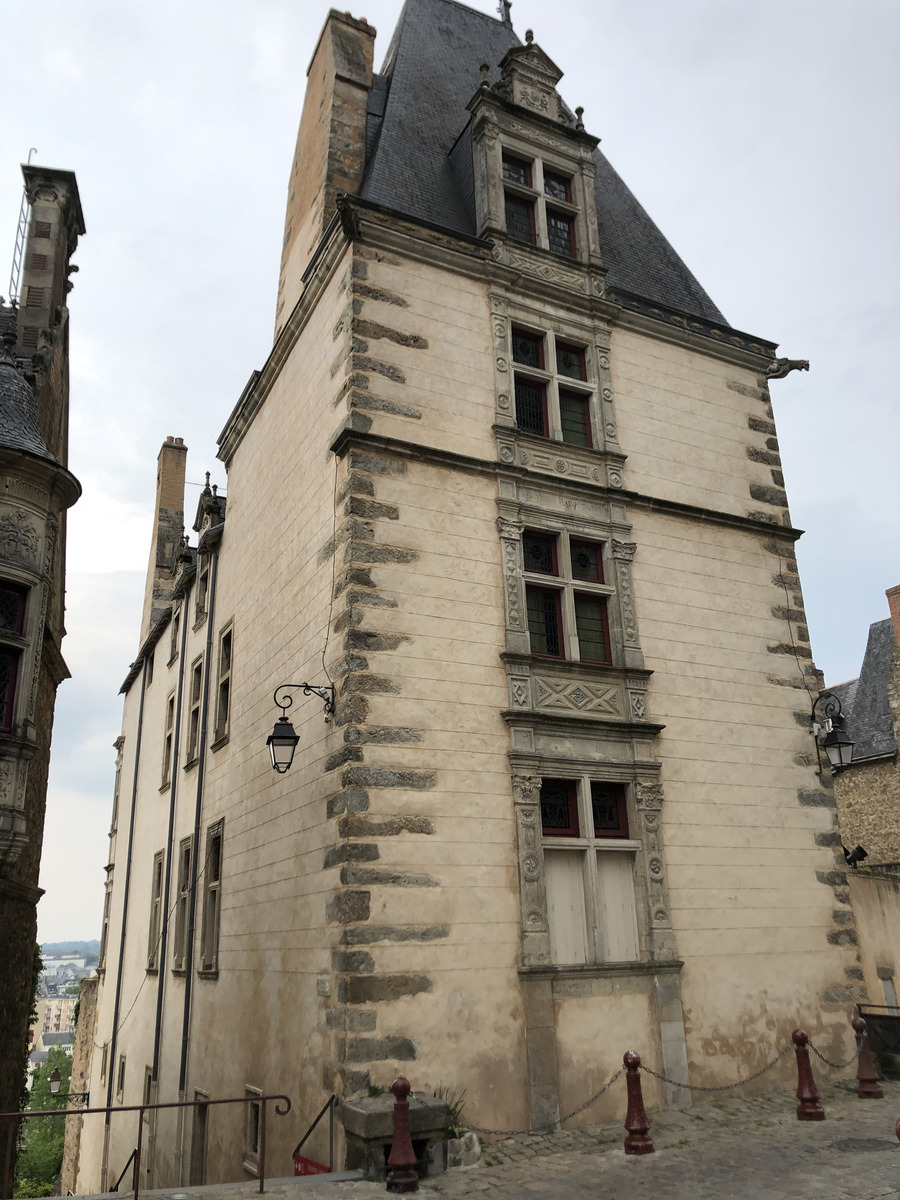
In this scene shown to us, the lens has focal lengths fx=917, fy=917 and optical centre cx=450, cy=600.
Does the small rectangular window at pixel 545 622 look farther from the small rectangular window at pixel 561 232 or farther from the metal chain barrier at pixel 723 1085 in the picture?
the small rectangular window at pixel 561 232

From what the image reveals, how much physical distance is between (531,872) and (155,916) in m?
10.3

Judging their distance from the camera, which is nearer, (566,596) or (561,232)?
(566,596)

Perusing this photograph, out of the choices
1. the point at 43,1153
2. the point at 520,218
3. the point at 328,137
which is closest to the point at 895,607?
the point at 520,218

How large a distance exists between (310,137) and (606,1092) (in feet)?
47.5

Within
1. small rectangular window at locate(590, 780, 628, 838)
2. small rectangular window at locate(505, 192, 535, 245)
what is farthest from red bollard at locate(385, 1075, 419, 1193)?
small rectangular window at locate(505, 192, 535, 245)

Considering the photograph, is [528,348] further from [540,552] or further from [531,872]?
[531,872]

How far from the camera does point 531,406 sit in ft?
41.1

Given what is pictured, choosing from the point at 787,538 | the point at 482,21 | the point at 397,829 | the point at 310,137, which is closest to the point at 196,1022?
the point at 397,829

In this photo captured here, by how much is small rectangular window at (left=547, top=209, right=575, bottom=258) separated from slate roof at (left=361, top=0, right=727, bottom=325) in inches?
32.9

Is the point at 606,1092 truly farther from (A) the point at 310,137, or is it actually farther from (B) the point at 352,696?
(A) the point at 310,137

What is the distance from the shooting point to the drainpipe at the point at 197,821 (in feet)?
45.5

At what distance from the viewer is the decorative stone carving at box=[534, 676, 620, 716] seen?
10867mm

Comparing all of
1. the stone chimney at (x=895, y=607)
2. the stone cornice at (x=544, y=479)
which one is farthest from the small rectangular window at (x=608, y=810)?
the stone chimney at (x=895, y=607)

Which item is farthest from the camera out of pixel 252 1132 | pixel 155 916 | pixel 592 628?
pixel 155 916
